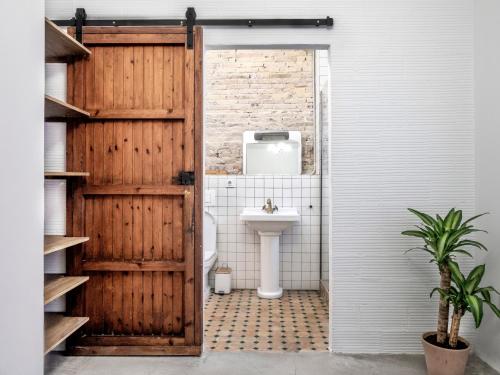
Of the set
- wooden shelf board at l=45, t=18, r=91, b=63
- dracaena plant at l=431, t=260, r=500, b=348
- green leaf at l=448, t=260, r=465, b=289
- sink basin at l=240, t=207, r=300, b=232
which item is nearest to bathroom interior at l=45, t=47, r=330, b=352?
sink basin at l=240, t=207, r=300, b=232

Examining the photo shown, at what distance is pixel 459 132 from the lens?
244cm

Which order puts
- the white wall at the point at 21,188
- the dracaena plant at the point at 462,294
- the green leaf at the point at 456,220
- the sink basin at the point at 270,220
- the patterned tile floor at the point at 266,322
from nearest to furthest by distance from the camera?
the white wall at the point at 21,188 < the dracaena plant at the point at 462,294 < the green leaf at the point at 456,220 < the patterned tile floor at the point at 266,322 < the sink basin at the point at 270,220

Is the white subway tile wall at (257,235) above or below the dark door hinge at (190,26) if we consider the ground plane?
below

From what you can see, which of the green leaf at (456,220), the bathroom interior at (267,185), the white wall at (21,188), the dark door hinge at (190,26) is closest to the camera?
the white wall at (21,188)

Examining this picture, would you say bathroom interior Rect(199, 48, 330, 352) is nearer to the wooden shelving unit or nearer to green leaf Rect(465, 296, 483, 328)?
A: the wooden shelving unit

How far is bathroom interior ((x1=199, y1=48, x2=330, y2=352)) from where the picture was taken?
12.2 feet

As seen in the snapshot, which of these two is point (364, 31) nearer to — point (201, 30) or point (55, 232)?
point (201, 30)

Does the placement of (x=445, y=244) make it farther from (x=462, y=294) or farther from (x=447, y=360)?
(x=447, y=360)

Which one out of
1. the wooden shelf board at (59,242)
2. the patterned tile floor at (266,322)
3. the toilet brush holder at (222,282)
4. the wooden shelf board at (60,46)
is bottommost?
the patterned tile floor at (266,322)

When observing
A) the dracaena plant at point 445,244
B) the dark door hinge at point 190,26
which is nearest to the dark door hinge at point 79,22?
the dark door hinge at point 190,26

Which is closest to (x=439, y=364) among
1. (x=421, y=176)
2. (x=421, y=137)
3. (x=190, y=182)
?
(x=421, y=176)

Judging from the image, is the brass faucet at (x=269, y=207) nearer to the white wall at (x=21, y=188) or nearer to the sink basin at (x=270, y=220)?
the sink basin at (x=270, y=220)

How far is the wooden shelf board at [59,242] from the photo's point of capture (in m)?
2.00

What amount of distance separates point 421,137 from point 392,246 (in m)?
0.78
